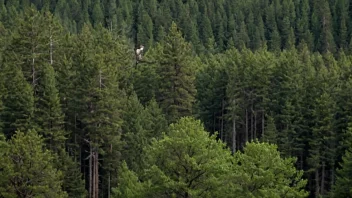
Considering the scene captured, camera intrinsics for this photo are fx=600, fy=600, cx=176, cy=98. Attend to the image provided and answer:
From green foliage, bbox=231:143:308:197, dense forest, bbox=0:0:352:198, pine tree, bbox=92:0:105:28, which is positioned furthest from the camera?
pine tree, bbox=92:0:105:28

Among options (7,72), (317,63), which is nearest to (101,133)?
(7,72)

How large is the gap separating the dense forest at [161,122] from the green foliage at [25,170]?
3.7 inches

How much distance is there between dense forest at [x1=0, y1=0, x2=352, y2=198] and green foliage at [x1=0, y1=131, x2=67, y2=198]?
95 mm

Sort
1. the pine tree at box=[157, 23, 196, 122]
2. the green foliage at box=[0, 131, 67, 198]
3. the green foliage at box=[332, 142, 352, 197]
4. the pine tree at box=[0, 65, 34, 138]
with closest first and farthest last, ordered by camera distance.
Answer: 1. the green foliage at box=[0, 131, 67, 198]
2. the green foliage at box=[332, 142, 352, 197]
3. the pine tree at box=[0, 65, 34, 138]
4. the pine tree at box=[157, 23, 196, 122]

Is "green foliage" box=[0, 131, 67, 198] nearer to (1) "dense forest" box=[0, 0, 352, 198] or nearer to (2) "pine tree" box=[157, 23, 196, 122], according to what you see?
(1) "dense forest" box=[0, 0, 352, 198]

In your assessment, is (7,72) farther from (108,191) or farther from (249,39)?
(249,39)

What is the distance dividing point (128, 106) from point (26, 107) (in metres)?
11.1

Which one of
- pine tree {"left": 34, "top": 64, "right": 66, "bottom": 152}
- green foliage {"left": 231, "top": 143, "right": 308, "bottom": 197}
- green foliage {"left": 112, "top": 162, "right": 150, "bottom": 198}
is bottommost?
green foliage {"left": 112, "top": 162, "right": 150, "bottom": 198}

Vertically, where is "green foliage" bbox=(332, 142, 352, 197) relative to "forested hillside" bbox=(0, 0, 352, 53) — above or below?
below

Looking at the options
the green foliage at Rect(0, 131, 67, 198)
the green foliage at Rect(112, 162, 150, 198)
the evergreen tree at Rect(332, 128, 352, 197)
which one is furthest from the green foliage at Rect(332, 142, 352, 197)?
the green foliage at Rect(0, 131, 67, 198)

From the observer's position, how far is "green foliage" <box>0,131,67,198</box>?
4253 cm

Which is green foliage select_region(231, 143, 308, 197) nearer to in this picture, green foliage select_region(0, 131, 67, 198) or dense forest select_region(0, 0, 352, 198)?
dense forest select_region(0, 0, 352, 198)

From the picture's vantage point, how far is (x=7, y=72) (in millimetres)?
53656

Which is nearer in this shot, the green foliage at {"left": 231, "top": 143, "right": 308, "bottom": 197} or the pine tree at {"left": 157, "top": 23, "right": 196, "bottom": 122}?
the green foliage at {"left": 231, "top": 143, "right": 308, "bottom": 197}
